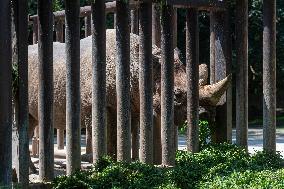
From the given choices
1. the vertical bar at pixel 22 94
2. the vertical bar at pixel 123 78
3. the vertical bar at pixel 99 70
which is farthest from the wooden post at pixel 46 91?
the vertical bar at pixel 123 78

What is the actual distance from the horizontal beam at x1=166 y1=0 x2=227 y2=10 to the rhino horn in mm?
1192

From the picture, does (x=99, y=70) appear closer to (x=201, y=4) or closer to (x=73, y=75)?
(x=73, y=75)

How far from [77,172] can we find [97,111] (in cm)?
96

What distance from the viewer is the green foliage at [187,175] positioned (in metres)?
7.40

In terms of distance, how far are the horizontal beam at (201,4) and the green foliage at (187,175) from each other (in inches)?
91.8

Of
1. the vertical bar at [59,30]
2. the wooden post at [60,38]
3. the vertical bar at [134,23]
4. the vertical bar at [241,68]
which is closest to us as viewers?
the vertical bar at [241,68]

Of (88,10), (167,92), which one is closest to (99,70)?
(167,92)

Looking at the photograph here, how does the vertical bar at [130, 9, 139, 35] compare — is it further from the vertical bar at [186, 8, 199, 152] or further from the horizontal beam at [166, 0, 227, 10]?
the vertical bar at [186, 8, 199, 152]

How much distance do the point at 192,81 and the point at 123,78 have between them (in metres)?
1.78

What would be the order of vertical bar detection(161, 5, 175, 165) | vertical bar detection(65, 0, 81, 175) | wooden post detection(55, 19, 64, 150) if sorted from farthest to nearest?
1. wooden post detection(55, 19, 64, 150)
2. vertical bar detection(161, 5, 175, 165)
3. vertical bar detection(65, 0, 81, 175)

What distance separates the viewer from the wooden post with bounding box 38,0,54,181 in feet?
25.5

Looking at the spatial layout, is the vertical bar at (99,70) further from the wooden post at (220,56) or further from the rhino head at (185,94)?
the wooden post at (220,56)

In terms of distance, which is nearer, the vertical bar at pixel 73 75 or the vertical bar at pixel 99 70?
the vertical bar at pixel 73 75

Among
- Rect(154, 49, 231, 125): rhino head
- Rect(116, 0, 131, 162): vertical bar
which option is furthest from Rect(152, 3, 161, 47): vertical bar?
Rect(116, 0, 131, 162): vertical bar
